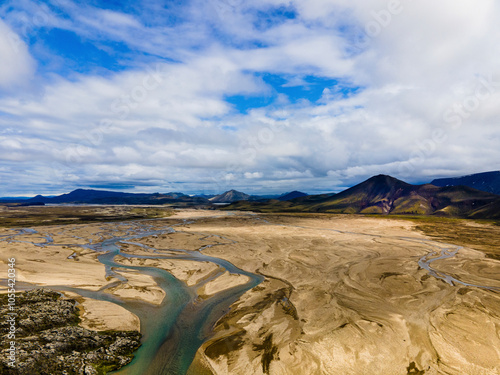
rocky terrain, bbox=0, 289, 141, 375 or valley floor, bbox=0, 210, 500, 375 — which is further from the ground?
rocky terrain, bbox=0, 289, 141, 375

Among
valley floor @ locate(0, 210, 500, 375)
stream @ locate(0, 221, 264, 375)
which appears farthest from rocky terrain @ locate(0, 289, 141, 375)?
valley floor @ locate(0, 210, 500, 375)

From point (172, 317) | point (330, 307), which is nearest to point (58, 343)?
point (172, 317)

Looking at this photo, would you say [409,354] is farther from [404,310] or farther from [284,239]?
[284,239]

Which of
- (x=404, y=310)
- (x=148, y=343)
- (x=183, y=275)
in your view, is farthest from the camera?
(x=183, y=275)

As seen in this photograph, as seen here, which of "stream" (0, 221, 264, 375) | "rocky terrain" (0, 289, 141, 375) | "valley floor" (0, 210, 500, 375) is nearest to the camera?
"rocky terrain" (0, 289, 141, 375)

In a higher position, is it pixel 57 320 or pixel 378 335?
pixel 57 320

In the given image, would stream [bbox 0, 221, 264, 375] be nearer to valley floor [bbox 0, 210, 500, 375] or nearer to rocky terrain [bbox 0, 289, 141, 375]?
valley floor [bbox 0, 210, 500, 375]

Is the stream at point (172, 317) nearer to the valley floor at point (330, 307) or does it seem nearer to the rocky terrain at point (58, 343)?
the valley floor at point (330, 307)

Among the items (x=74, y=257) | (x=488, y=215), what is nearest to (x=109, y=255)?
(x=74, y=257)

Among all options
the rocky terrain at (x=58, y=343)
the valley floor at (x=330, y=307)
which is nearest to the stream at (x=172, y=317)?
the valley floor at (x=330, y=307)
